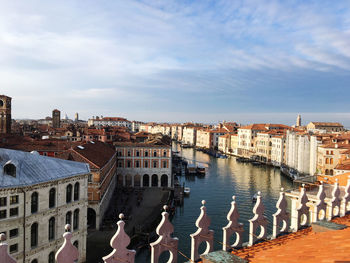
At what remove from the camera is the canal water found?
2606cm

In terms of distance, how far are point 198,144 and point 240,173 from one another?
60.6 meters

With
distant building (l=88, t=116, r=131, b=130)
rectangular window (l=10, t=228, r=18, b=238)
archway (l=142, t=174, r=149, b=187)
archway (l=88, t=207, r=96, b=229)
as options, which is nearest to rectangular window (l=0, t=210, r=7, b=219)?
rectangular window (l=10, t=228, r=18, b=238)

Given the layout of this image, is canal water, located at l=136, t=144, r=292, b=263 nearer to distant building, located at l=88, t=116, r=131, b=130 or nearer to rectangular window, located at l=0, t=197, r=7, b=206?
rectangular window, located at l=0, t=197, r=7, b=206

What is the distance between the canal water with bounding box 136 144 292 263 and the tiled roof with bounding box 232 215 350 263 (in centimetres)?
1676

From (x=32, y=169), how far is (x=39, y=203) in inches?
76.4

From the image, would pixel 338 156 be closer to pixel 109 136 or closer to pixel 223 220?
pixel 223 220

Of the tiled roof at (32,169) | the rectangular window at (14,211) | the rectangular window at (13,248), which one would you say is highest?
the tiled roof at (32,169)

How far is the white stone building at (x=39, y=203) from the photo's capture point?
15.0 m

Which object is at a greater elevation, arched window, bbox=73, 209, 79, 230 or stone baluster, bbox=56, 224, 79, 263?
stone baluster, bbox=56, 224, 79, 263

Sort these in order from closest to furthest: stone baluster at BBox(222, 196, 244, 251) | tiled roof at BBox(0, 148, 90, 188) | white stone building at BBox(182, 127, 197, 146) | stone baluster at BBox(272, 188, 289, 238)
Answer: stone baluster at BBox(222, 196, 244, 251) < stone baluster at BBox(272, 188, 289, 238) < tiled roof at BBox(0, 148, 90, 188) < white stone building at BBox(182, 127, 197, 146)

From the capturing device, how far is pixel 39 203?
1641 centimetres

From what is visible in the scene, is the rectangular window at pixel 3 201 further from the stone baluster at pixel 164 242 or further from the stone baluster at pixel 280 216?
the stone baluster at pixel 280 216

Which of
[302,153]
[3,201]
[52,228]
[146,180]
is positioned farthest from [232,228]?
[302,153]

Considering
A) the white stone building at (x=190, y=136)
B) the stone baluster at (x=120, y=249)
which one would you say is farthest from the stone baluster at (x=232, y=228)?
the white stone building at (x=190, y=136)
